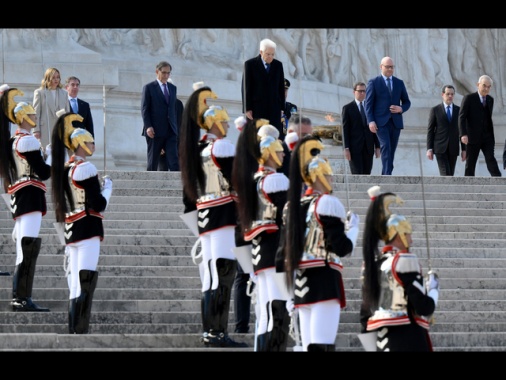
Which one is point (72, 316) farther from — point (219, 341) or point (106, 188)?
point (219, 341)

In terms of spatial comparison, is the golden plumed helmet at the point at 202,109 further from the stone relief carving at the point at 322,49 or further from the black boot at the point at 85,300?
the stone relief carving at the point at 322,49

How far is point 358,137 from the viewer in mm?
20844

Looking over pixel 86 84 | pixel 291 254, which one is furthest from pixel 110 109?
pixel 291 254

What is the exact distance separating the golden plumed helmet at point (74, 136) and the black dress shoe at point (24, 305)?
4.53 feet

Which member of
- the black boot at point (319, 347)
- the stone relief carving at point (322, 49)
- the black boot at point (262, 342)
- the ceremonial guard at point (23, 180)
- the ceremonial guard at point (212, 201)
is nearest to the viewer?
the black boot at point (319, 347)

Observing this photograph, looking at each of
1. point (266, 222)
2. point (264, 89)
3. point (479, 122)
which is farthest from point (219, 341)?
point (479, 122)

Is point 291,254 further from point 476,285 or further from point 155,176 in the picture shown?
point 155,176

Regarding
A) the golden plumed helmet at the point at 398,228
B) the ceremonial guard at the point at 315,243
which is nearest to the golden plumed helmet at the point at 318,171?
the ceremonial guard at the point at 315,243

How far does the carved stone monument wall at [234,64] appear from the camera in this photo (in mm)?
24469

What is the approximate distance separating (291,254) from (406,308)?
102 centimetres

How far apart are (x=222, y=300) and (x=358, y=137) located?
685 centimetres

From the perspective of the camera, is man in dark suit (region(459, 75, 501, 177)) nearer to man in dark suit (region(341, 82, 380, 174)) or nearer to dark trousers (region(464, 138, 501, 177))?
dark trousers (region(464, 138, 501, 177))

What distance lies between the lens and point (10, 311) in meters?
15.2

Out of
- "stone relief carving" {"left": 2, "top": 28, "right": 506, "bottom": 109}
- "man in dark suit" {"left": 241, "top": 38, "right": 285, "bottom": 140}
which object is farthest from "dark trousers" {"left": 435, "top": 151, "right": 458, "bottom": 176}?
"stone relief carving" {"left": 2, "top": 28, "right": 506, "bottom": 109}
